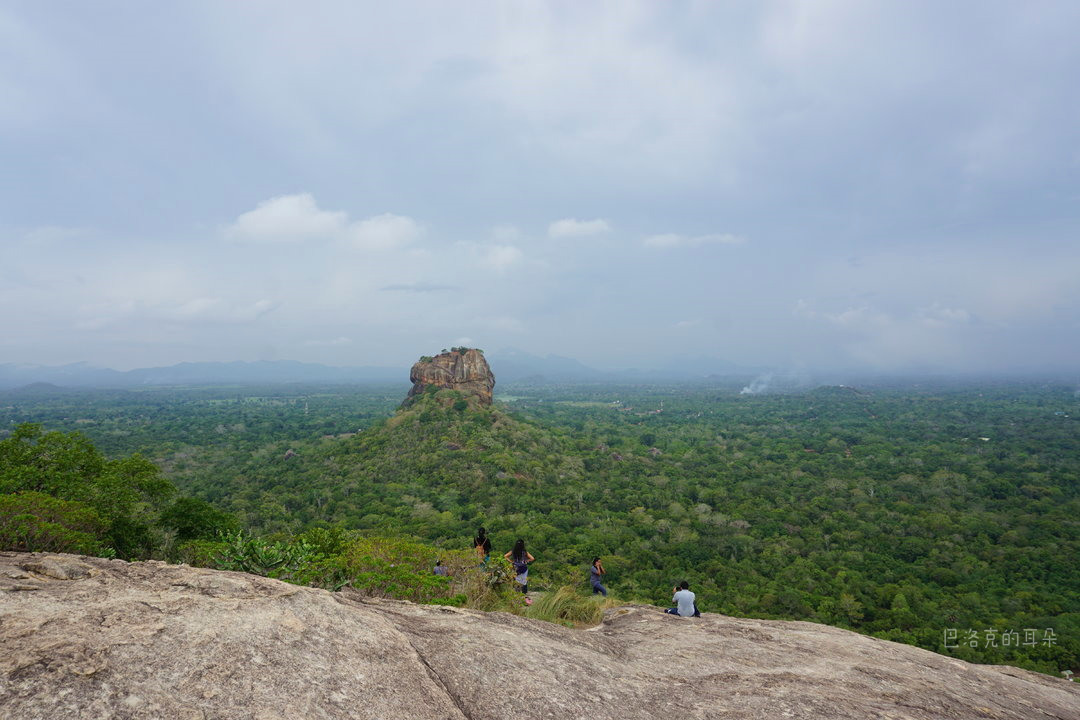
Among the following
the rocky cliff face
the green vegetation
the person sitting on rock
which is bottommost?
the green vegetation

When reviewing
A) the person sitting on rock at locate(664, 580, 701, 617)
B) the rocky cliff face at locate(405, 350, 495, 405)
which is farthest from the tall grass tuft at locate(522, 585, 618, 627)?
the rocky cliff face at locate(405, 350, 495, 405)

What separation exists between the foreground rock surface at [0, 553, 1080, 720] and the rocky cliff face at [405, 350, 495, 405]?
2015 inches

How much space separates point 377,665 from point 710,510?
41084 millimetres

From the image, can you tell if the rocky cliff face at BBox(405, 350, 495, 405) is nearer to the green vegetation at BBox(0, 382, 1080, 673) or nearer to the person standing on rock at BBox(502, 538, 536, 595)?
the green vegetation at BBox(0, 382, 1080, 673)

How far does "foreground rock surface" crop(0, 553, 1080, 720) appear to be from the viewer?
351 cm

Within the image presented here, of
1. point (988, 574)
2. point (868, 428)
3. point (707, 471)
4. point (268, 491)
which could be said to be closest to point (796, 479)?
point (707, 471)

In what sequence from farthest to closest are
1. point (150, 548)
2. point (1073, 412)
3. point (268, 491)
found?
1. point (1073, 412)
2. point (268, 491)
3. point (150, 548)

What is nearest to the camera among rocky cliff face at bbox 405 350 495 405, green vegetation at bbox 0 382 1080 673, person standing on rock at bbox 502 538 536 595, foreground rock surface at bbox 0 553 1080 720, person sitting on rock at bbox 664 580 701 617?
foreground rock surface at bbox 0 553 1080 720

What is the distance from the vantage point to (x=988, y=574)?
1098 inches

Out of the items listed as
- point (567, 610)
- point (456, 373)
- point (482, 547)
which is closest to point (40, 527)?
point (482, 547)

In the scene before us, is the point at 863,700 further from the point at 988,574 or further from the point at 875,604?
the point at 988,574

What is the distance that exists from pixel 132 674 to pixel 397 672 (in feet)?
6.59

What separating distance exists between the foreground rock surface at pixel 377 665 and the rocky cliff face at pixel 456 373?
5118 centimetres

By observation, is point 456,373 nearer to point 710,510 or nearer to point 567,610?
point 710,510
